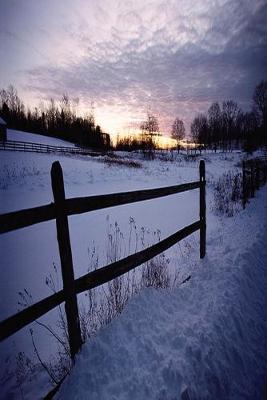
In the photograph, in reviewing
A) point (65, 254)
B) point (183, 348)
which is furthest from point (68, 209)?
point (183, 348)

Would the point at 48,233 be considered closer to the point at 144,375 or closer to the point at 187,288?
the point at 187,288

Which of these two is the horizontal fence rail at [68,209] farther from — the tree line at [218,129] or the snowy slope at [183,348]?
the tree line at [218,129]

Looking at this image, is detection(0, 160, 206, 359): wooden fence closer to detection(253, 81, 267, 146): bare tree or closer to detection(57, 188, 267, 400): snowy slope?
detection(57, 188, 267, 400): snowy slope

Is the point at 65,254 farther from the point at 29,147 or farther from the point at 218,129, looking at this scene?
the point at 218,129

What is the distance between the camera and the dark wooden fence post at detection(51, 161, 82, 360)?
194 cm

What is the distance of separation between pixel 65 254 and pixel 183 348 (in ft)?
4.78

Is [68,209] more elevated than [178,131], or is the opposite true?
[178,131]

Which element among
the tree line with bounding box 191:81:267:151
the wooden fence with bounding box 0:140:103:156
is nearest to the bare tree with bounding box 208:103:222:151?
the tree line with bounding box 191:81:267:151

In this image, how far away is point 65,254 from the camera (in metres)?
2.03

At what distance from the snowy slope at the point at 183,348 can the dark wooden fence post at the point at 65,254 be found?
0.23m

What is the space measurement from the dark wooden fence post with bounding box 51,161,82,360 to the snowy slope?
23 cm

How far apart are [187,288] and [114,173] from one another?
15.9 m

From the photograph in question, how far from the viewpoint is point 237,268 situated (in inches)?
151

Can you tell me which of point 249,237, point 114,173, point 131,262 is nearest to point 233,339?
point 131,262
